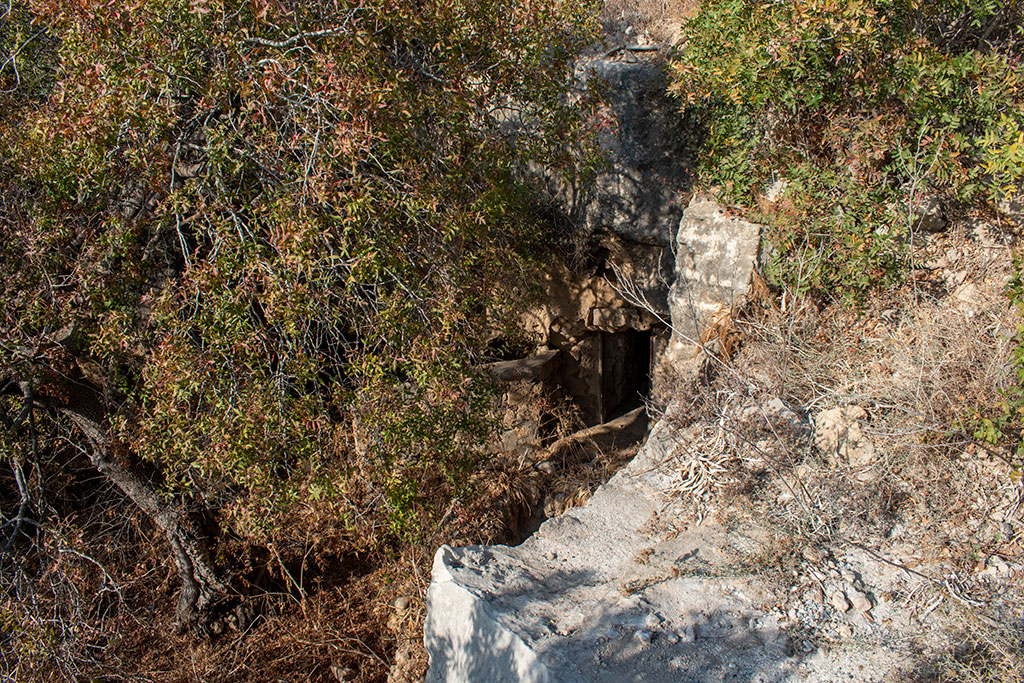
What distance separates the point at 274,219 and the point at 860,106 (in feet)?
12.7

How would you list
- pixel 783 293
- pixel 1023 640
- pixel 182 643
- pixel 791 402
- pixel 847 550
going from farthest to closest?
pixel 182 643 < pixel 783 293 < pixel 791 402 < pixel 847 550 < pixel 1023 640

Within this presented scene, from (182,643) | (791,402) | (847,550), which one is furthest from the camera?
(182,643)

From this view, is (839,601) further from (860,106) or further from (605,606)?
(860,106)

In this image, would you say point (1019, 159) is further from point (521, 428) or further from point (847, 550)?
point (521, 428)

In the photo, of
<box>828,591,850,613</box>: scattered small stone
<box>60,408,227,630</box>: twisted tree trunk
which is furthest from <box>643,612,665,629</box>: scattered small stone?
<box>60,408,227,630</box>: twisted tree trunk

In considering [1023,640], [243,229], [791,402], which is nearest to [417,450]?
[243,229]

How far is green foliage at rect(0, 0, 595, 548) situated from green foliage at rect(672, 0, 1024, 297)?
4.55 feet

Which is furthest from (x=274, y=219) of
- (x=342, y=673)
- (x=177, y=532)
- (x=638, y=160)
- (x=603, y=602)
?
(x=638, y=160)

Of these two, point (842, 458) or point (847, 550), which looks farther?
point (842, 458)

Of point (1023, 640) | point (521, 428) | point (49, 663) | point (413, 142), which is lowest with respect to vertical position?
point (49, 663)

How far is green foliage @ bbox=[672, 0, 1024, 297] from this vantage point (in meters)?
4.90

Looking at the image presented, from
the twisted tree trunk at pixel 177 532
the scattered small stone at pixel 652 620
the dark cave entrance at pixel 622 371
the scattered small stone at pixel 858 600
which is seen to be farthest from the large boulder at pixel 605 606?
the dark cave entrance at pixel 622 371

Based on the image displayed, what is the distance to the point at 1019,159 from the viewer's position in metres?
4.06

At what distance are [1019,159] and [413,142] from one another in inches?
126
